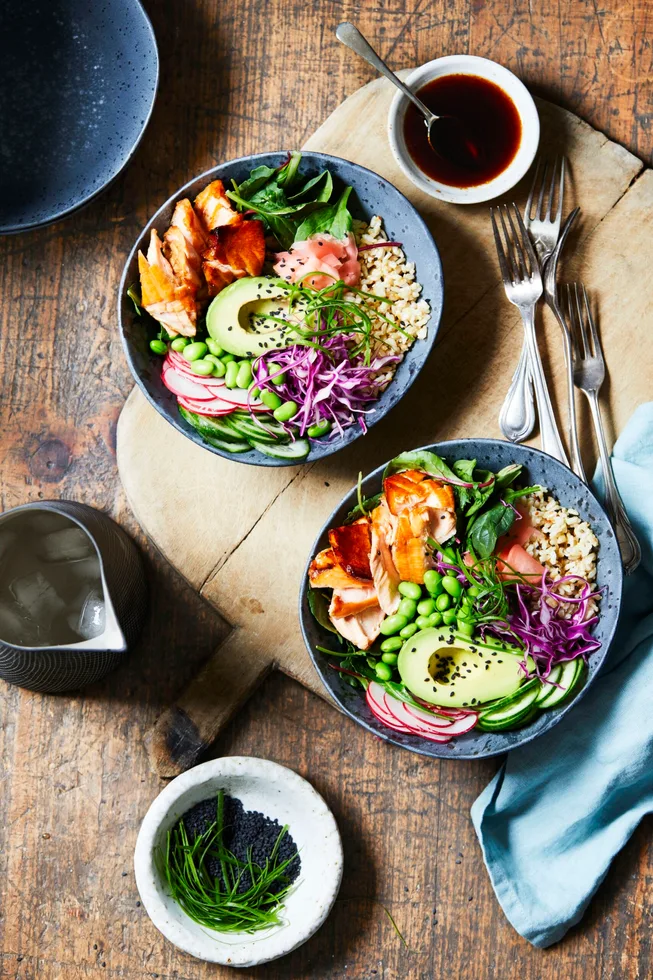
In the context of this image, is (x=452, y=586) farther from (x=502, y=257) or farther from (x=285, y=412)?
(x=502, y=257)

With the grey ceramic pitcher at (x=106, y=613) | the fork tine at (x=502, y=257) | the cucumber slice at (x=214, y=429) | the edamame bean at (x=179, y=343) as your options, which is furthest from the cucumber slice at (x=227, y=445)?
the fork tine at (x=502, y=257)

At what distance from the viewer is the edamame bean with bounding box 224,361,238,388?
81.4 inches

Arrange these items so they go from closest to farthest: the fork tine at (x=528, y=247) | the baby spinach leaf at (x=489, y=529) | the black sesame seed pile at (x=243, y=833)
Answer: the baby spinach leaf at (x=489, y=529), the fork tine at (x=528, y=247), the black sesame seed pile at (x=243, y=833)

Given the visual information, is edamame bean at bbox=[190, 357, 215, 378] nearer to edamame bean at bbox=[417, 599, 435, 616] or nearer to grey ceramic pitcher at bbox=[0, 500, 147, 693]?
grey ceramic pitcher at bbox=[0, 500, 147, 693]

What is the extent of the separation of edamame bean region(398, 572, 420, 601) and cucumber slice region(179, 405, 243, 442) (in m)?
0.52

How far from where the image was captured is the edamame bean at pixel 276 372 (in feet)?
6.75

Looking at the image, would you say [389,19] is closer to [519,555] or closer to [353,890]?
[519,555]

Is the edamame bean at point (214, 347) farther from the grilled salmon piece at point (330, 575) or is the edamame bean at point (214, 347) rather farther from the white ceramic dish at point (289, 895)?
the white ceramic dish at point (289, 895)

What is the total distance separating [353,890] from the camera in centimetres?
230

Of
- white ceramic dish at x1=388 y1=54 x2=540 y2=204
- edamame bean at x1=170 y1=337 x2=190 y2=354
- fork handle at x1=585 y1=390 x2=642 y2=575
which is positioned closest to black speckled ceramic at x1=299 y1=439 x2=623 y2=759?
fork handle at x1=585 y1=390 x2=642 y2=575

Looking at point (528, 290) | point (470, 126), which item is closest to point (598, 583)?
point (528, 290)

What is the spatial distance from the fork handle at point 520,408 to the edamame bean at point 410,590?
48 cm

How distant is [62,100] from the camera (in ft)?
7.84

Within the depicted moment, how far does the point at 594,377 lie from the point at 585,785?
1019mm
